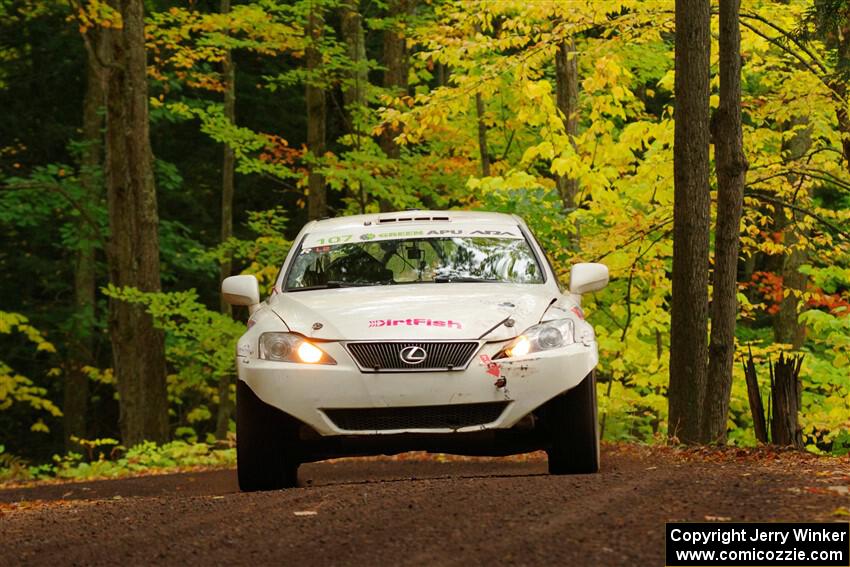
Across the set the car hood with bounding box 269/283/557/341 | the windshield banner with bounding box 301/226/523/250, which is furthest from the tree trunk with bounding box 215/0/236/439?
the car hood with bounding box 269/283/557/341

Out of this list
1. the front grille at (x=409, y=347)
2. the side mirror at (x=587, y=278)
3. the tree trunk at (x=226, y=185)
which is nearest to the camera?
the front grille at (x=409, y=347)

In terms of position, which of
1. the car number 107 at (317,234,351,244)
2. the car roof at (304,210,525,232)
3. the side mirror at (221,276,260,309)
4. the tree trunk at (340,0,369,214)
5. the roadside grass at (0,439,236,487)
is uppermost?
the tree trunk at (340,0,369,214)

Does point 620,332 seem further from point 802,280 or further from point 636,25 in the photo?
point 802,280

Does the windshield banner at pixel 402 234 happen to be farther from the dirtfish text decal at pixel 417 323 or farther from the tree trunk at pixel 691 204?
the tree trunk at pixel 691 204

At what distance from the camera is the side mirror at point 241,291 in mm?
8484

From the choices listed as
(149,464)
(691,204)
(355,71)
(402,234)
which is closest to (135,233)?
(149,464)

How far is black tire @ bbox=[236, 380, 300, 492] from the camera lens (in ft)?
25.0

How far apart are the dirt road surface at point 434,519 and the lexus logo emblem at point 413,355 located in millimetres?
734

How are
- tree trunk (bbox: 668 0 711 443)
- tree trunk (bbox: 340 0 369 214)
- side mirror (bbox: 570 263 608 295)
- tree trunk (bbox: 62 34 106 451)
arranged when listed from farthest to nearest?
tree trunk (bbox: 62 34 106 451) < tree trunk (bbox: 340 0 369 214) < tree trunk (bbox: 668 0 711 443) < side mirror (bbox: 570 263 608 295)

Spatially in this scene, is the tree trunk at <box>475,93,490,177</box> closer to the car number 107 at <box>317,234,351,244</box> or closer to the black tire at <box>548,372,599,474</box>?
the car number 107 at <box>317,234,351,244</box>

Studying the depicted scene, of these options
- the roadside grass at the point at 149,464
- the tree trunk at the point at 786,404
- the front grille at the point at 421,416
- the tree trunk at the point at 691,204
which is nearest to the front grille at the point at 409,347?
the front grille at the point at 421,416

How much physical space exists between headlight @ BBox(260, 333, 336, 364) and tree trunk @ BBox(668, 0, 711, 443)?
5.94 metres

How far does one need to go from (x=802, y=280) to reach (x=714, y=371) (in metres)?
13.4

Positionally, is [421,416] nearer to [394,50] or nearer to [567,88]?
[567,88]
